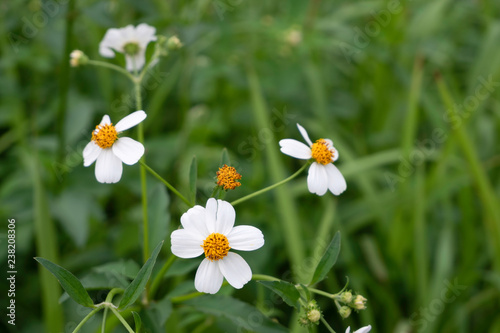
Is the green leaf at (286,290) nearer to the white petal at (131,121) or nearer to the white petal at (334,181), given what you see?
the white petal at (334,181)

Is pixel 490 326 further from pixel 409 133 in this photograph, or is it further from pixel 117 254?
pixel 117 254

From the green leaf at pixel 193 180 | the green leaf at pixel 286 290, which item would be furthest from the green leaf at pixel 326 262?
the green leaf at pixel 193 180

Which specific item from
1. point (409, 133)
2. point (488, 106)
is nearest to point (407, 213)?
point (409, 133)

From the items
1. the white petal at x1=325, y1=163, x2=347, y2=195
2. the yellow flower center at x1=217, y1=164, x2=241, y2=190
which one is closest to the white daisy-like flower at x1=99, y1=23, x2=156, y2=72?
the yellow flower center at x1=217, y1=164, x2=241, y2=190

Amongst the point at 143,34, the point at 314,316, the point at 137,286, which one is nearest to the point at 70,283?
the point at 137,286

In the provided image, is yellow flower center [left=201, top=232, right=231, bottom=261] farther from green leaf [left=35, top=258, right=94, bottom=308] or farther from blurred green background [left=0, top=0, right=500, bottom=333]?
blurred green background [left=0, top=0, right=500, bottom=333]

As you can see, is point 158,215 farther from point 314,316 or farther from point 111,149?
point 314,316
